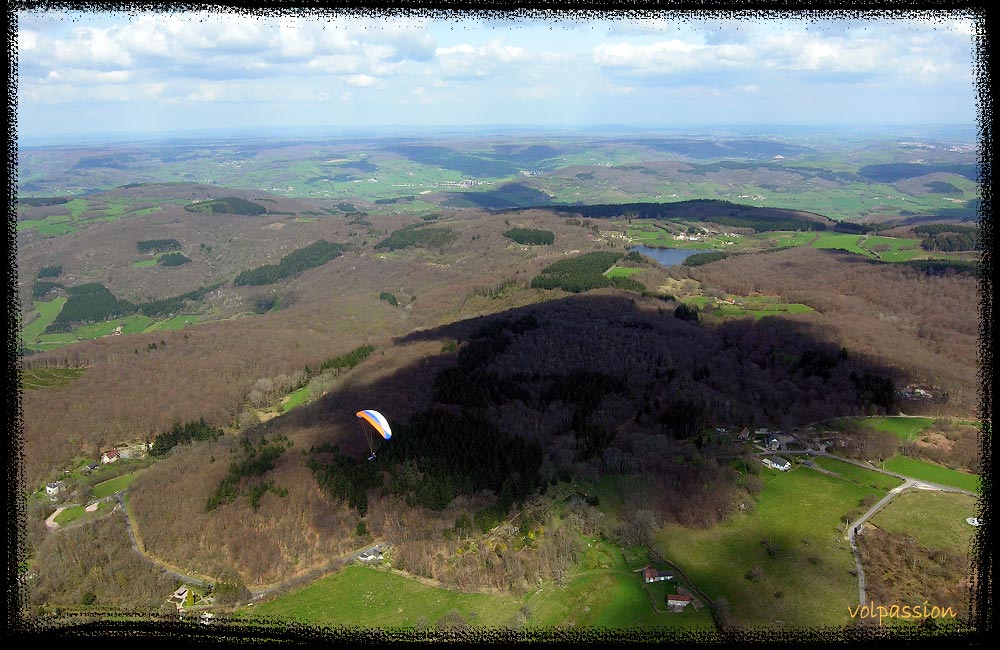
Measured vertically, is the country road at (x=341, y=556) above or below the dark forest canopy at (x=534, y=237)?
below

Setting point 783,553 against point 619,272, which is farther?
point 619,272

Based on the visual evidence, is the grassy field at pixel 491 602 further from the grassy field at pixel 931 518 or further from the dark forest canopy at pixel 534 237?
the dark forest canopy at pixel 534 237

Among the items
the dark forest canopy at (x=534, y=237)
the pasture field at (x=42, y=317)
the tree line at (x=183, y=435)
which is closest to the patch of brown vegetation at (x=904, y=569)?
the tree line at (x=183, y=435)

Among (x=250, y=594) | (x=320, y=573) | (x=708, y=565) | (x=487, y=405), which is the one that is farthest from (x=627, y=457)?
(x=250, y=594)

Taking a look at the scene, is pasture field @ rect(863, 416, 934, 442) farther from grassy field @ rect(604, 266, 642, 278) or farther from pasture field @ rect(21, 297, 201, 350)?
pasture field @ rect(21, 297, 201, 350)

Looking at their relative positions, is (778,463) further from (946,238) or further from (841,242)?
(946,238)

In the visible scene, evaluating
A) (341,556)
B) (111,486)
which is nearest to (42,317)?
(111,486)

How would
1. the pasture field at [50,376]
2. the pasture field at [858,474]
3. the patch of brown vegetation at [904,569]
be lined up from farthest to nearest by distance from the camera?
the pasture field at [50,376] → the pasture field at [858,474] → the patch of brown vegetation at [904,569]
